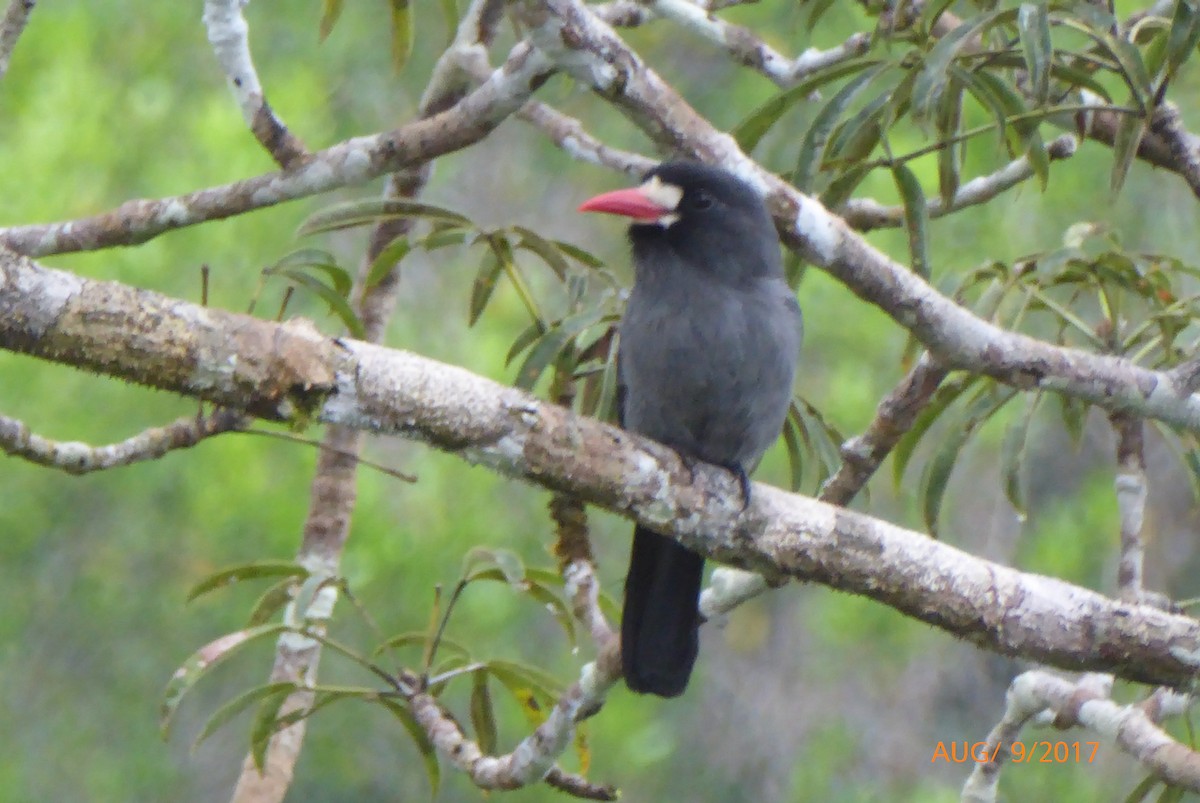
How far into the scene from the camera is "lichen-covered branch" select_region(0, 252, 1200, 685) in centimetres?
186

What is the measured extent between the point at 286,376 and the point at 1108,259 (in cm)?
168

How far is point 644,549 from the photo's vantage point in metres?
2.98

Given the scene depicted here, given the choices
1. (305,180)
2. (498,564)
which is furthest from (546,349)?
(305,180)

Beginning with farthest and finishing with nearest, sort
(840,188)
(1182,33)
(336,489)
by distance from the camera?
(336,489), (840,188), (1182,33)

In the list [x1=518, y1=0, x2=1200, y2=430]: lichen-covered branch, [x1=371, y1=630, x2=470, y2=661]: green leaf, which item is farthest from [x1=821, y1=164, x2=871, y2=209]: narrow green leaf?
[x1=371, y1=630, x2=470, y2=661]: green leaf

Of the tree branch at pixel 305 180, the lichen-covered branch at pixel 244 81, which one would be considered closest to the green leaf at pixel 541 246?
the tree branch at pixel 305 180

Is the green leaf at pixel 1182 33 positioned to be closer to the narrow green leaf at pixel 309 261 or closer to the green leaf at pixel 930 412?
the green leaf at pixel 930 412

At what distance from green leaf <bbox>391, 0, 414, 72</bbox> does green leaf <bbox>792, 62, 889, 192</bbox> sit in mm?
835

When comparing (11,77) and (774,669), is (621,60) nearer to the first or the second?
(11,77)

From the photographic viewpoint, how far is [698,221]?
2.92 m

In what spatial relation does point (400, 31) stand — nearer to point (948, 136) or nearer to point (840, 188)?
point (840, 188)

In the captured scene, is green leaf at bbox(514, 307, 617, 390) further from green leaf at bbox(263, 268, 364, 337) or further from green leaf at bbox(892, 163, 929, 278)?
green leaf at bbox(892, 163, 929, 278)

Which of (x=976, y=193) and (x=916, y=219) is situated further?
(x=976, y=193)

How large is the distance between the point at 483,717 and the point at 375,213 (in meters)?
0.96
